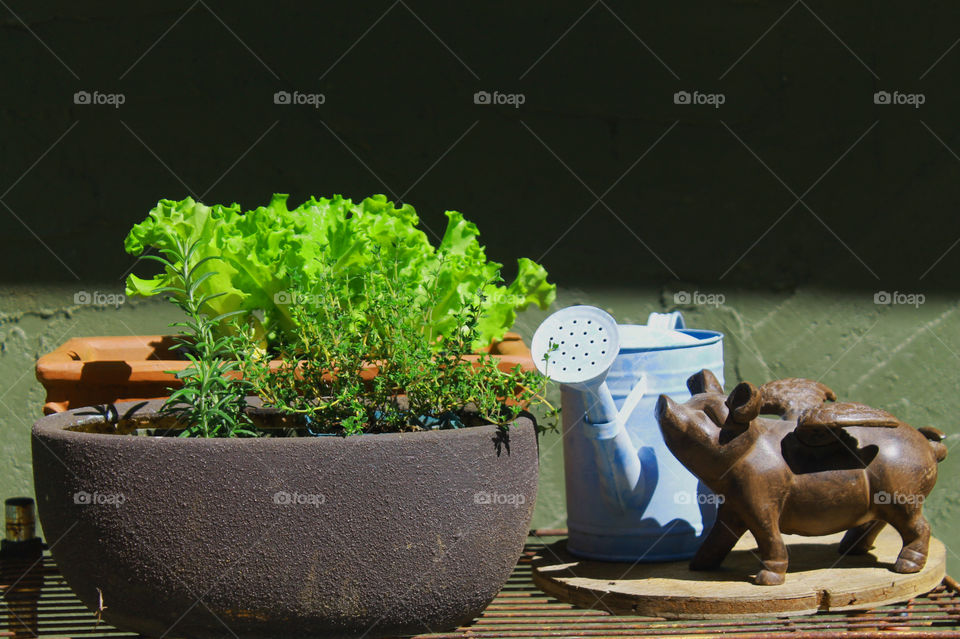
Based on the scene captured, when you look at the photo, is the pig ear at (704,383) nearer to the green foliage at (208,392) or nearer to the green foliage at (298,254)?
the green foliage at (298,254)

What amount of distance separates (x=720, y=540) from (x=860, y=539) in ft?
0.59

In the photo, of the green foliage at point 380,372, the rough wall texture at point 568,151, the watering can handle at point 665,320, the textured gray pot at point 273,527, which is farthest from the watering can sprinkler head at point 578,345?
the rough wall texture at point 568,151

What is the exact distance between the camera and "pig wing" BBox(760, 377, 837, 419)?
1.17 metres

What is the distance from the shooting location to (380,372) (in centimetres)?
96

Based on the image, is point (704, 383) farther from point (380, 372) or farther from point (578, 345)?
point (380, 372)

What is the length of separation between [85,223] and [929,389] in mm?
1583

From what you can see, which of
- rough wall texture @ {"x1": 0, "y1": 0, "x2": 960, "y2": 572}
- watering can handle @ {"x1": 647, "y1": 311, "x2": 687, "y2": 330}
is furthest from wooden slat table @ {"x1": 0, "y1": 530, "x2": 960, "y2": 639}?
rough wall texture @ {"x1": 0, "y1": 0, "x2": 960, "y2": 572}

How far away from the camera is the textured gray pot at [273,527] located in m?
0.84

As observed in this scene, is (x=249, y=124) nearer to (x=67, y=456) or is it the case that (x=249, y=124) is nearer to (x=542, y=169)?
(x=542, y=169)

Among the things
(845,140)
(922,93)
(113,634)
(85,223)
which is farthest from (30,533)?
(922,93)

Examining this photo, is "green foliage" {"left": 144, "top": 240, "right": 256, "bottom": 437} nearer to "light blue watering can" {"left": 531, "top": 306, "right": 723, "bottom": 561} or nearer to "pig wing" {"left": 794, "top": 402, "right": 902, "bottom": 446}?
"light blue watering can" {"left": 531, "top": 306, "right": 723, "bottom": 561}

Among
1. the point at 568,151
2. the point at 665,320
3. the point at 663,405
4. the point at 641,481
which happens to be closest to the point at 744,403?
the point at 663,405

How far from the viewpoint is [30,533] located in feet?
4.23

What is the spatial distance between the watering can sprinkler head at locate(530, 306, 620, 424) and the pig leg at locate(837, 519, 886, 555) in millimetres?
372
